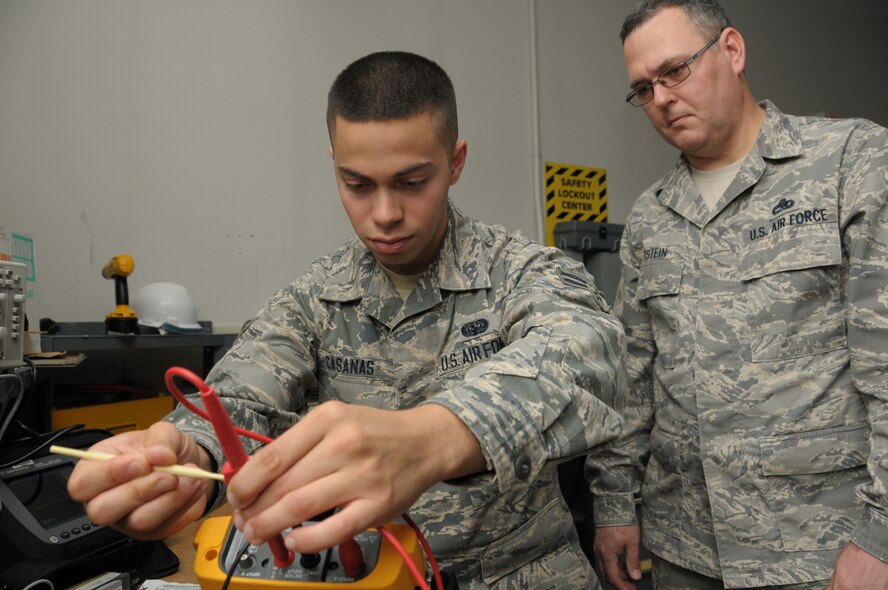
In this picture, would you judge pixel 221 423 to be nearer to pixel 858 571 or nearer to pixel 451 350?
pixel 451 350

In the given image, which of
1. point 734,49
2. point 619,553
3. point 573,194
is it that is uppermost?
point 734,49

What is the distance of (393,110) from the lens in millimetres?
881

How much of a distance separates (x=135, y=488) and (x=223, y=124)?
1750 millimetres

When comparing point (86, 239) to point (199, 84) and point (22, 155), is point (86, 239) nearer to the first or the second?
point (22, 155)

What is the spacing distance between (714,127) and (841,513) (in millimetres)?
774

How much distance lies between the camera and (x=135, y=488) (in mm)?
534

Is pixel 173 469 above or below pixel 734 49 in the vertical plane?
below

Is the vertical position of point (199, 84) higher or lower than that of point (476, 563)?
higher

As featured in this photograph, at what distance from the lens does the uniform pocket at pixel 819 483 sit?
1.12m

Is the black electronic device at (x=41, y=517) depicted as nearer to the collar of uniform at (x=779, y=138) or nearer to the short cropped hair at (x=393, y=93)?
the short cropped hair at (x=393, y=93)

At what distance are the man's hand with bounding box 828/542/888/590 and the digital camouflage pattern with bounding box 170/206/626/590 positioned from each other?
15.2 inches

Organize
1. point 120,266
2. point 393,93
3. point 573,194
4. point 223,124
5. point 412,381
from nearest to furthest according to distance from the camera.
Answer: point 393,93, point 412,381, point 120,266, point 223,124, point 573,194

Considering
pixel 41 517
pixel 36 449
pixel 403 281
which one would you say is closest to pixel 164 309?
pixel 36 449

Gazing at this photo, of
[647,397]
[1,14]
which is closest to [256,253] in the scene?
[1,14]
